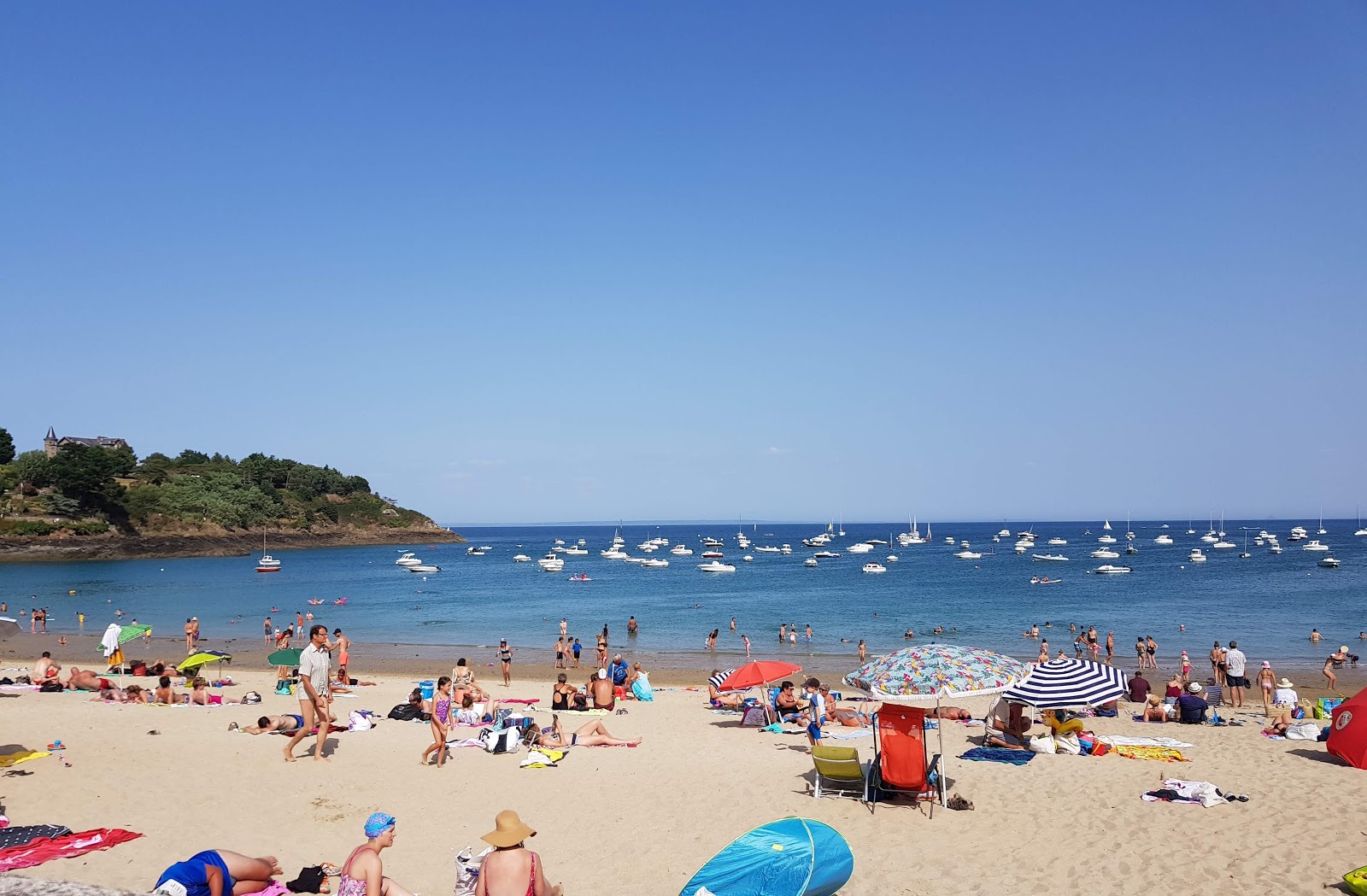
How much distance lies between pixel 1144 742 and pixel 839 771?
644 cm

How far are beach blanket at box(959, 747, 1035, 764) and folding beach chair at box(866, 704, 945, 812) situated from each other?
106 inches

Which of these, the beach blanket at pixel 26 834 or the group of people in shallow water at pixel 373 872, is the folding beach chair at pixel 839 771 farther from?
the beach blanket at pixel 26 834

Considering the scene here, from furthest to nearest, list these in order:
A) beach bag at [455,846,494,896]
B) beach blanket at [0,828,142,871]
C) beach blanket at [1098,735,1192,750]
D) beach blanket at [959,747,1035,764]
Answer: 1. beach blanket at [1098,735,1192,750]
2. beach blanket at [959,747,1035,764]
3. beach blanket at [0,828,142,871]
4. beach bag at [455,846,494,896]

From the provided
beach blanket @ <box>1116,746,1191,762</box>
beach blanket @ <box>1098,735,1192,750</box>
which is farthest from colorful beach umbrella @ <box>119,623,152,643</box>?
beach blanket @ <box>1116,746,1191,762</box>

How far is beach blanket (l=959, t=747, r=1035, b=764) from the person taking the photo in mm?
13016

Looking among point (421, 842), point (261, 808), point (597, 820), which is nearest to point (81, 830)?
point (261, 808)

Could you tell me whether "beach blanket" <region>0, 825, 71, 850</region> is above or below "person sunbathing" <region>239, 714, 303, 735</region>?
above

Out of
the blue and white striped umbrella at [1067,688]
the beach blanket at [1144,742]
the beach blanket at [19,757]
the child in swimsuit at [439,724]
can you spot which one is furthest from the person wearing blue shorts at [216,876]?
the beach blanket at [1144,742]

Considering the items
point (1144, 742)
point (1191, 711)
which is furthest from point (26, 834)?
point (1191, 711)

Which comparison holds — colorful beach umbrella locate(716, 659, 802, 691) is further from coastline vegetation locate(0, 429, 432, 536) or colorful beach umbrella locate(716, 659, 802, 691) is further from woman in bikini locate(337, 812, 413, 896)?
coastline vegetation locate(0, 429, 432, 536)

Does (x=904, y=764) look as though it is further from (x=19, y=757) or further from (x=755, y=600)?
(x=755, y=600)

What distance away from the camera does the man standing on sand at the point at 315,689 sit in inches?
487

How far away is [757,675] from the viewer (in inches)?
603

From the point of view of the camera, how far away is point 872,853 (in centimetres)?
902
